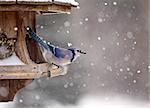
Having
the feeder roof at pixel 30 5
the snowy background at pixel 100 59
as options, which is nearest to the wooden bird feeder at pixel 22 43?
the feeder roof at pixel 30 5

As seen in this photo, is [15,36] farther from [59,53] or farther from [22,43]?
[59,53]

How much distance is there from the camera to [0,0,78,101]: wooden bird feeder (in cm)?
225

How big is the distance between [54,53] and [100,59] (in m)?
3.66

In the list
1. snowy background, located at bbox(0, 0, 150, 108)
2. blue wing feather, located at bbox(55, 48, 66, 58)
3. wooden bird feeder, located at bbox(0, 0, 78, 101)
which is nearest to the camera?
wooden bird feeder, located at bbox(0, 0, 78, 101)

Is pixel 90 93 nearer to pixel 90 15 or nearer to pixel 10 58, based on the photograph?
pixel 90 15

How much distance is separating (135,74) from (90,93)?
499 millimetres

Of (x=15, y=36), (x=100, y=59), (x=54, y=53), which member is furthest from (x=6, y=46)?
(x=100, y=59)

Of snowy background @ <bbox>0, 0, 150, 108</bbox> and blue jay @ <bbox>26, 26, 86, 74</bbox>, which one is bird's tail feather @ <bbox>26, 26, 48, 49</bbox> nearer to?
blue jay @ <bbox>26, 26, 86, 74</bbox>

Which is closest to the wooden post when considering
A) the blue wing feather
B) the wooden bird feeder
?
the wooden bird feeder

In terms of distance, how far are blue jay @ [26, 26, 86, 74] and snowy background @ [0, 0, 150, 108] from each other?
3.24m

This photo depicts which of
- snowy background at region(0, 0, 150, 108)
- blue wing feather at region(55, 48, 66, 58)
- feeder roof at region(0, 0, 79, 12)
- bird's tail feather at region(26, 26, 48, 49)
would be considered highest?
feeder roof at region(0, 0, 79, 12)

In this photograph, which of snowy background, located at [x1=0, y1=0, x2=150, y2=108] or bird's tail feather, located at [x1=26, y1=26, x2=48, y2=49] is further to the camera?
snowy background, located at [x1=0, y1=0, x2=150, y2=108]

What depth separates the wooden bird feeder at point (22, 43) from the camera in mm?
2246

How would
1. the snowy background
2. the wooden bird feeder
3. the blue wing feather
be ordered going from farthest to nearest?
1. the snowy background
2. the blue wing feather
3. the wooden bird feeder
